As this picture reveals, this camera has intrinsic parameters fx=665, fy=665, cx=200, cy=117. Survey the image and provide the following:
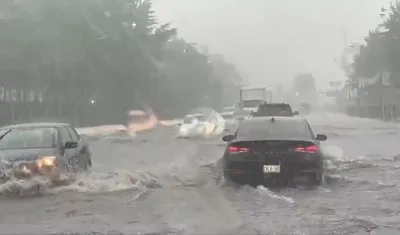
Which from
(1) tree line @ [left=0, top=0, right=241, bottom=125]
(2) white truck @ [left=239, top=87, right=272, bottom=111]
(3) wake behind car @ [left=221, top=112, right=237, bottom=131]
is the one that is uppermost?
(1) tree line @ [left=0, top=0, right=241, bottom=125]

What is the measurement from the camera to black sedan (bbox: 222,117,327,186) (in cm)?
1168

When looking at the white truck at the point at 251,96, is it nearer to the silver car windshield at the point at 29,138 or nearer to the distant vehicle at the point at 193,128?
the distant vehicle at the point at 193,128

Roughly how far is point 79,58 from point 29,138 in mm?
32167

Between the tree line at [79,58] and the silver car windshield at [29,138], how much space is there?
2933cm

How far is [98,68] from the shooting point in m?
47.6

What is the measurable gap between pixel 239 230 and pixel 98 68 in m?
40.5

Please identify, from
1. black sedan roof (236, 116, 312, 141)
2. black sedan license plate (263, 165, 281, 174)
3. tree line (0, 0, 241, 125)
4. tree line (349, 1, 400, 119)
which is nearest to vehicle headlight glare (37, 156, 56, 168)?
black sedan roof (236, 116, 312, 141)

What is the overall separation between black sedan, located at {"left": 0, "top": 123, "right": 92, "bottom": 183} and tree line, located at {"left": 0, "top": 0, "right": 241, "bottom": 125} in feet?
95.8

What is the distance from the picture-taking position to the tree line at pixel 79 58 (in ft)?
138

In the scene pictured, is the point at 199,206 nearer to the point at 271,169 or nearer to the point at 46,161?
the point at 271,169

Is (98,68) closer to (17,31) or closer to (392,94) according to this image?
(17,31)

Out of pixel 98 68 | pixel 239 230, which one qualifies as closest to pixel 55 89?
pixel 98 68

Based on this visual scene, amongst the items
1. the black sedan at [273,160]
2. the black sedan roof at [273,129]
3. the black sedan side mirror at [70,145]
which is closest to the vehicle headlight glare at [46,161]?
the black sedan side mirror at [70,145]

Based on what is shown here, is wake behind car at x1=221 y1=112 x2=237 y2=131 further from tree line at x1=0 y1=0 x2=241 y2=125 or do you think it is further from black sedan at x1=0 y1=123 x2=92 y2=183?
black sedan at x1=0 y1=123 x2=92 y2=183
